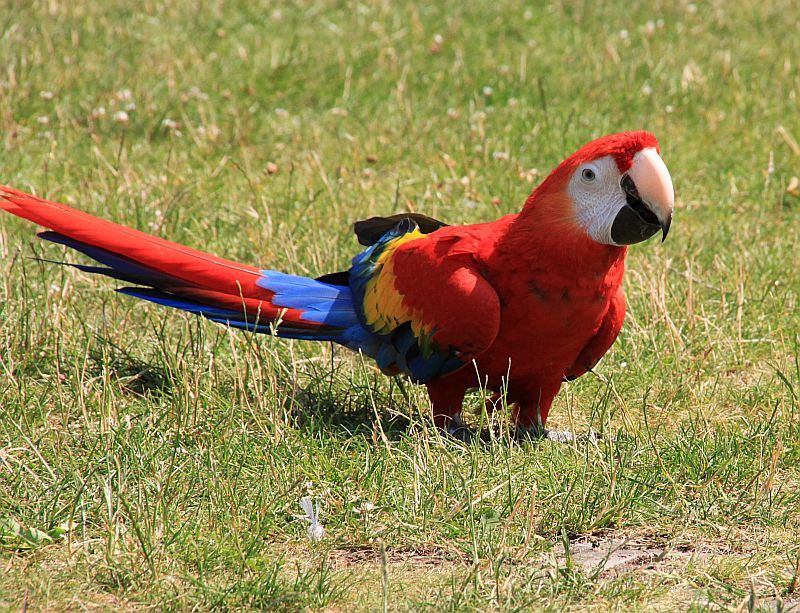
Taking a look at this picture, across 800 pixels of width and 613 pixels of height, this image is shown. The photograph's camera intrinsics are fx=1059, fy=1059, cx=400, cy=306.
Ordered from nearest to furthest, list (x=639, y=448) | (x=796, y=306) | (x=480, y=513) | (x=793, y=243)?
1. (x=480, y=513)
2. (x=639, y=448)
3. (x=796, y=306)
4. (x=793, y=243)

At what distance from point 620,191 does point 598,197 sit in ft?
0.22

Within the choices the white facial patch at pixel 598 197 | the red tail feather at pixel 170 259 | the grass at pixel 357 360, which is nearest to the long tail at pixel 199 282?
the red tail feather at pixel 170 259

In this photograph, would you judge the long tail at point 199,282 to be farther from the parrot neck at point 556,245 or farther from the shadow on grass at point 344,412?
the parrot neck at point 556,245

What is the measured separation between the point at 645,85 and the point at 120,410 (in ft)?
13.6

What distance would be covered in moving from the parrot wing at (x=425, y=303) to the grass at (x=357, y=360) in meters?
0.20

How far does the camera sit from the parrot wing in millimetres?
3246

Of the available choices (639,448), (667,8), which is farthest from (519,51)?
(639,448)

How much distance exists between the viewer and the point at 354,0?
296 inches

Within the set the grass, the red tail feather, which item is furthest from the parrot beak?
the red tail feather

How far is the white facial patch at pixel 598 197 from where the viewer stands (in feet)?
10.3

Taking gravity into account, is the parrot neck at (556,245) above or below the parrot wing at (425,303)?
above

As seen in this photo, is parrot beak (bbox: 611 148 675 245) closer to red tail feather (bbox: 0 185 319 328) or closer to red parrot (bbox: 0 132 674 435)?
red parrot (bbox: 0 132 674 435)

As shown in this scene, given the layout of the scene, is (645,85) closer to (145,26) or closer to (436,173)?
(436,173)

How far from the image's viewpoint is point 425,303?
339 cm
